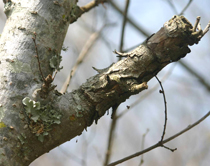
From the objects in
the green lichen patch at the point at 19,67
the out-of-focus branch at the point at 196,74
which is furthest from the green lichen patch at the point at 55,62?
the out-of-focus branch at the point at 196,74

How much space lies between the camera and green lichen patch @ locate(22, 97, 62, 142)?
0.93 meters

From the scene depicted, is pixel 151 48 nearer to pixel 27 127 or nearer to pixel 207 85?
pixel 27 127

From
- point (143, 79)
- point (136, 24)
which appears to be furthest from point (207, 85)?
point (143, 79)

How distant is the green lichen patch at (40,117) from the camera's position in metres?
0.93

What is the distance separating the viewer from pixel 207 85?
9.64ft

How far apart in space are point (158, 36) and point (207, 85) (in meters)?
2.21

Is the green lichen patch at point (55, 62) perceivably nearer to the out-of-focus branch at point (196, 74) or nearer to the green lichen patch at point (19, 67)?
the green lichen patch at point (19, 67)

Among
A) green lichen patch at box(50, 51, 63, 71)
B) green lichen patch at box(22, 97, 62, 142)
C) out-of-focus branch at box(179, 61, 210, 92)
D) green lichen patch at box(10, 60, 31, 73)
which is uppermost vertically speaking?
out-of-focus branch at box(179, 61, 210, 92)

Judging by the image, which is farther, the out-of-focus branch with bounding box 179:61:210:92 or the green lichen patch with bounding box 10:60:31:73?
the out-of-focus branch with bounding box 179:61:210:92

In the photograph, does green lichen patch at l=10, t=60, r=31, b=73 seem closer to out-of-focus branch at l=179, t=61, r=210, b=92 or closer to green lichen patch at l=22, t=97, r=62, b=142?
green lichen patch at l=22, t=97, r=62, b=142

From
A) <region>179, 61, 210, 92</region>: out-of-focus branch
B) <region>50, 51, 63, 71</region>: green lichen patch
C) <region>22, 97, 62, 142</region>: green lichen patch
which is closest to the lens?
<region>22, 97, 62, 142</region>: green lichen patch

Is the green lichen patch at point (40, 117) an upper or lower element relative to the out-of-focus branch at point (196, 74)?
lower

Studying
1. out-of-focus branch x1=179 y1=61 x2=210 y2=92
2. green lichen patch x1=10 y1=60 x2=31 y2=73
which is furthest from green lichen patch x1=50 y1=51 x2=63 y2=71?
out-of-focus branch x1=179 y1=61 x2=210 y2=92

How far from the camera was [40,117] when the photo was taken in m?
0.95
